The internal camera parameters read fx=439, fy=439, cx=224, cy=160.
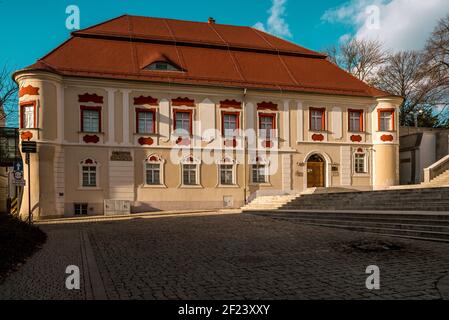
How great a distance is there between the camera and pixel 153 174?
26688 mm

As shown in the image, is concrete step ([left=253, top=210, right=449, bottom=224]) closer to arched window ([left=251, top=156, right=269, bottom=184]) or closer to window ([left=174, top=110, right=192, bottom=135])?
arched window ([left=251, top=156, right=269, bottom=184])

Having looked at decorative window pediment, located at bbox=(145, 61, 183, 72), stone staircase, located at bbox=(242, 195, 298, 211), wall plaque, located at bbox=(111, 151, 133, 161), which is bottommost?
stone staircase, located at bbox=(242, 195, 298, 211)

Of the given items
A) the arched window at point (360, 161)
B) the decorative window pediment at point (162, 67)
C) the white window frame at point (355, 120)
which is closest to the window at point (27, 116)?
the decorative window pediment at point (162, 67)

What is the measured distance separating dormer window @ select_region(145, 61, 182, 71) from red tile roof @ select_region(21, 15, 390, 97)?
276 mm

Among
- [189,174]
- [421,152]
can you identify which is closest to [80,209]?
[189,174]

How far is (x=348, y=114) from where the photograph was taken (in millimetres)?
29984

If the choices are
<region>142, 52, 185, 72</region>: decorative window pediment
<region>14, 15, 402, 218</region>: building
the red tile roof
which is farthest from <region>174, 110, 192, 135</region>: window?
<region>142, 52, 185, 72</region>: decorative window pediment

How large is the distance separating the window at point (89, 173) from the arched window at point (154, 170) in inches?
116

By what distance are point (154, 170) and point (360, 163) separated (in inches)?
550

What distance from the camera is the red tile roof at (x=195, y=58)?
26875mm

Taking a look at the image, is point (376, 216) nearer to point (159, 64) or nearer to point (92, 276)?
point (92, 276)

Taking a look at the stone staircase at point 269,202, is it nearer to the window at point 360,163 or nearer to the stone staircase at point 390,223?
the stone staircase at point 390,223

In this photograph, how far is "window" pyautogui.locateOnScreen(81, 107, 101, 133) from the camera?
25969mm
